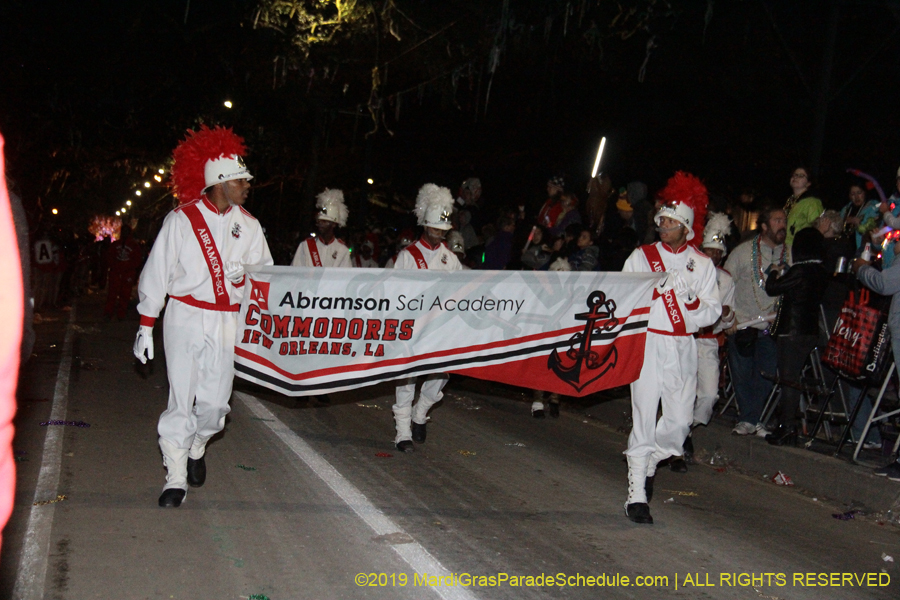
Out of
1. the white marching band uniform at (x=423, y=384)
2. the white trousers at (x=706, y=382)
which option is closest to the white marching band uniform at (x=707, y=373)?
the white trousers at (x=706, y=382)

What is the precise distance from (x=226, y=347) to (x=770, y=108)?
13.9m

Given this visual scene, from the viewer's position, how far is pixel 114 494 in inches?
242

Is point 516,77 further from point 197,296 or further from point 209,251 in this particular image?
point 197,296

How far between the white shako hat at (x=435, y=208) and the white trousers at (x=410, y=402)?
4.61ft

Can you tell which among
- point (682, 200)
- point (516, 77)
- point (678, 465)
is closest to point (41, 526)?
point (682, 200)

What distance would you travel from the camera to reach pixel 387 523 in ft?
19.0

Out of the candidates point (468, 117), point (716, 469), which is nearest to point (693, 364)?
point (716, 469)

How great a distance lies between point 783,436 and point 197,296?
568 cm

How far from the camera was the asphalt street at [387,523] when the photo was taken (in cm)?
479

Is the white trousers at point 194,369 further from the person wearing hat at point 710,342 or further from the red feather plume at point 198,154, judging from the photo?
the person wearing hat at point 710,342

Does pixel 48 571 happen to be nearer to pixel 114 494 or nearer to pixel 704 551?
pixel 114 494

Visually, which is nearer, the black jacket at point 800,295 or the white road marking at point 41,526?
the white road marking at point 41,526

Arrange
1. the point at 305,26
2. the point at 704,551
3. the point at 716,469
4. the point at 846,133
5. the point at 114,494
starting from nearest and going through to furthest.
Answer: the point at 704,551
the point at 114,494
the point at 716,469
the point at 846,133
the point at 305,26

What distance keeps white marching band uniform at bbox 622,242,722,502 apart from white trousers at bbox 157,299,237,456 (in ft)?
9.53
